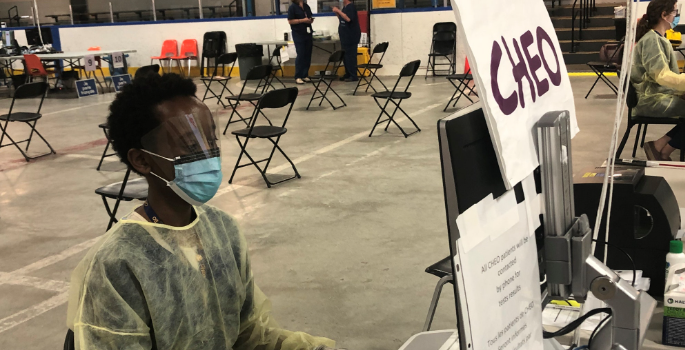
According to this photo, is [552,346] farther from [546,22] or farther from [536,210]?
[546,22]

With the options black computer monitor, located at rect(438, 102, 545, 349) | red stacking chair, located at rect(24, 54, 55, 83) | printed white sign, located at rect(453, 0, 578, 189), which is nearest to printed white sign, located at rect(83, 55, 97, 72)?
red stacking chair, located at rect(24, 54, 55, 83)

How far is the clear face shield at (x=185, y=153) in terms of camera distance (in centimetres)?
150

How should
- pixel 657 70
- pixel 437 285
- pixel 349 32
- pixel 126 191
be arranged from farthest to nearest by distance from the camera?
pixel 349 32, pixel 657 70, pixel 126 191, pixel 437 285

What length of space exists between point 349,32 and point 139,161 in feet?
33.3

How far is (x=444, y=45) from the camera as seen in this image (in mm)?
11859

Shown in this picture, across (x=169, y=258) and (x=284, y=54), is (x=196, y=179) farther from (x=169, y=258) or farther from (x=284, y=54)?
(x=284, y=54)

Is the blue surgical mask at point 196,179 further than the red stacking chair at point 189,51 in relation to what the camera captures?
No

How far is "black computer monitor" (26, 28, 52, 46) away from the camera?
47.0 feet

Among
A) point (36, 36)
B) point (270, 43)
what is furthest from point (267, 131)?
point (36, 36)

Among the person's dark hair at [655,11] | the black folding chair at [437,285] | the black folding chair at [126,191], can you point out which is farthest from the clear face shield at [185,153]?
the person's dark hair at [655,11]

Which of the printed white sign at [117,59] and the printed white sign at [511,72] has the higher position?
the printed white sign at [511,72]

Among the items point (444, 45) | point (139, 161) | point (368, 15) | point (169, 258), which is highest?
point (368, 15)

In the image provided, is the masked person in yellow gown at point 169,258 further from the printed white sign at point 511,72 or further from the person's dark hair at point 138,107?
the printed white sign at point 511,72

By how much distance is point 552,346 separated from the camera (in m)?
1.17
